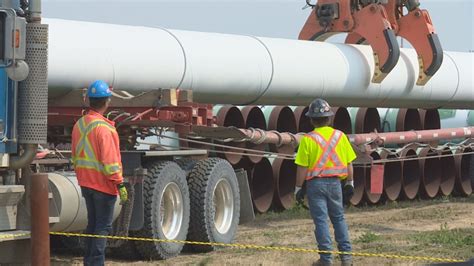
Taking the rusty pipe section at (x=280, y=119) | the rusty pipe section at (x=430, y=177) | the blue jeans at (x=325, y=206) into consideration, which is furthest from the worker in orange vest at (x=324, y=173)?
the rusty pipe section at (x=430, y=177)

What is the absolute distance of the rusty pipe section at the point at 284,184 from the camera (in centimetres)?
1761

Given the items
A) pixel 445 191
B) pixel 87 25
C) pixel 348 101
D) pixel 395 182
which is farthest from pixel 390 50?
pixel 87 25

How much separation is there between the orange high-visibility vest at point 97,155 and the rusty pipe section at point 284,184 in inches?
325

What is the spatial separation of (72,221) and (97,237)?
117 centimetres

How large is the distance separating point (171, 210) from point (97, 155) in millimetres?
3065

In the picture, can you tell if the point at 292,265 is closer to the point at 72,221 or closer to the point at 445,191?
the point at 72,221

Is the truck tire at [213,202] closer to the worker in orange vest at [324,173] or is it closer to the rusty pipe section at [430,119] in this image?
the worker in orange vest at [324,173]

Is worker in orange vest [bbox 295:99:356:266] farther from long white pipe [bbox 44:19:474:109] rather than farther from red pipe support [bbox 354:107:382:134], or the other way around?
red pipe support [bbox 354:107:382:134]

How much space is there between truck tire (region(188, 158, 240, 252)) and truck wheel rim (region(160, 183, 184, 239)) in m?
0.35

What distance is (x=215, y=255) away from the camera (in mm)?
12250

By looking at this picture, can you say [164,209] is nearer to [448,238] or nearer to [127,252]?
[127,252]

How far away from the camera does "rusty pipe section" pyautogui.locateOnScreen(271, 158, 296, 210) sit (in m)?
17.6

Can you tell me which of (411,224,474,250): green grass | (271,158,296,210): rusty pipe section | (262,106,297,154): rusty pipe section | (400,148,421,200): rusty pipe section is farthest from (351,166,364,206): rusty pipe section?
(411,224,474,250): green grass

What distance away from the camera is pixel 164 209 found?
1228 cm
